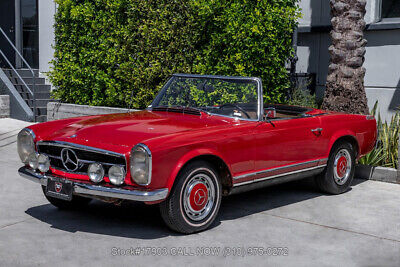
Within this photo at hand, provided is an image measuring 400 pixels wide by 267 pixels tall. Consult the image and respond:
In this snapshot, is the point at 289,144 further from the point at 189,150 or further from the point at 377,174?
the point at 377,174

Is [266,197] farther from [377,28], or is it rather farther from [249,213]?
[377,28]

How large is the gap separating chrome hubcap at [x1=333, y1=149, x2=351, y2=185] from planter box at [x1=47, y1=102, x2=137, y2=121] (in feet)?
16.4

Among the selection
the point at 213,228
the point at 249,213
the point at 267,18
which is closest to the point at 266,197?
the point at 249,213

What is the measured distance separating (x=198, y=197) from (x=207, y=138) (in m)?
0.55

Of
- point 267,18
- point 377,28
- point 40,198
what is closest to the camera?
point 40,198

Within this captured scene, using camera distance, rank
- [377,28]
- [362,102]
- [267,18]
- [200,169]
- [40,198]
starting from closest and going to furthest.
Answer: [200,169], [40,198], [362,102], [267,18], [377,28]

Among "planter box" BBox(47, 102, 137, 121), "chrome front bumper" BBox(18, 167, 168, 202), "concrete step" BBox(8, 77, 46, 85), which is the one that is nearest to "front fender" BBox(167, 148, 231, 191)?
"chrome front bumper" BBox(18, 167, 168, 202)

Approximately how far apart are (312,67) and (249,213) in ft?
19.6

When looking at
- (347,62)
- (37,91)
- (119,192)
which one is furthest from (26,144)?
(37,91)

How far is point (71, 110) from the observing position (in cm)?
1207

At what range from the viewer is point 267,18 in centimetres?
958

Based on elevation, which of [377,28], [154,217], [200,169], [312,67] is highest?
[377,28]

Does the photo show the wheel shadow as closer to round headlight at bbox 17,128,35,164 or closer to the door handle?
round headlight at bbox 17,128,35,164

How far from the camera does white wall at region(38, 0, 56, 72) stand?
48.3ft
